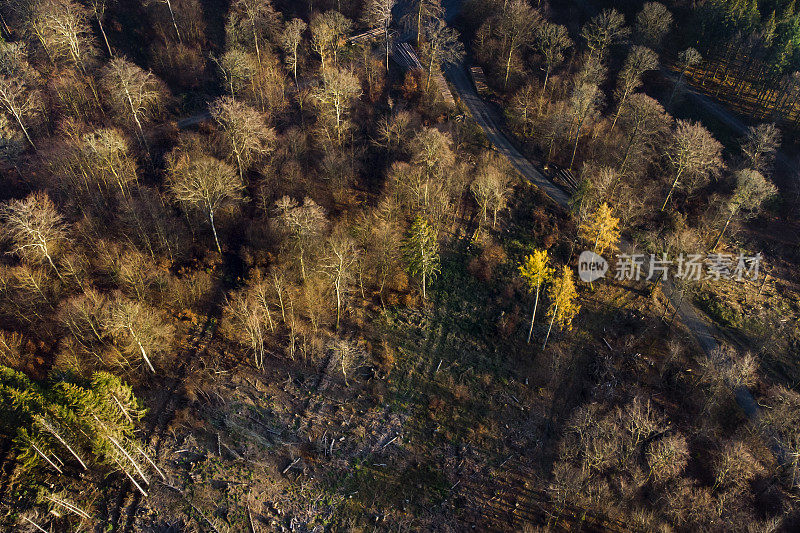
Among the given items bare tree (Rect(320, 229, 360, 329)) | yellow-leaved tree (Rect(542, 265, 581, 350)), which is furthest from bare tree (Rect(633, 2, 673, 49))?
bare tree (Rect(320, 229, 360, 329))

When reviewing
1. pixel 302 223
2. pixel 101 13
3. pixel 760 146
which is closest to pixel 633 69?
pixel 760 146

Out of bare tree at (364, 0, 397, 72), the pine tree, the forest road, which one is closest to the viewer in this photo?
the pine tree

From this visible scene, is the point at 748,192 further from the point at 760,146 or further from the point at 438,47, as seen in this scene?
the point at 438,47

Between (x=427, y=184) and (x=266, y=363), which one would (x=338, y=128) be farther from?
(x=266, y=363)

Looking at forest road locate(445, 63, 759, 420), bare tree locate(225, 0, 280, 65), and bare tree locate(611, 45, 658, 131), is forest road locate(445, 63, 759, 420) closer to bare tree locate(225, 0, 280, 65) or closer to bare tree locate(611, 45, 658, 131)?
bare tree locate(611, 45, 658, 131)

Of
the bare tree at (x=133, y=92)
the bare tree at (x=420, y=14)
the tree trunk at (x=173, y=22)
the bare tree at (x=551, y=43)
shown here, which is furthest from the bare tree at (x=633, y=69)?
the tree trunk at (x=173, y=22)

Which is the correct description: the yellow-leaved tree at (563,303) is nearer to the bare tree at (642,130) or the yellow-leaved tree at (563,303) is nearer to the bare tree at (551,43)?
the bare tree at (642,130)

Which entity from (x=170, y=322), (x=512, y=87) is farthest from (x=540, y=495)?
(x=512, y=87)
